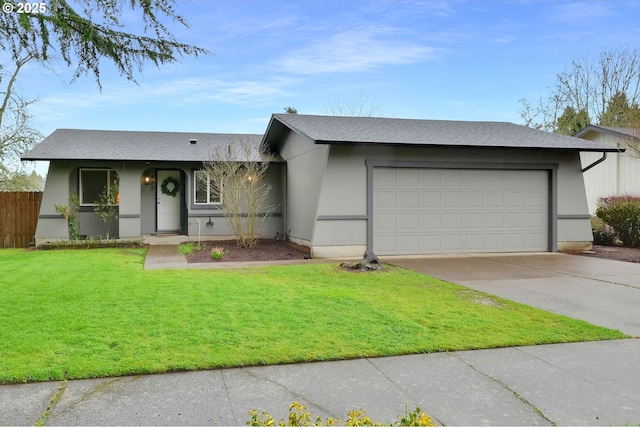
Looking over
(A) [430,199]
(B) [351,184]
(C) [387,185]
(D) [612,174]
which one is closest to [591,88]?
(D) [612,174]

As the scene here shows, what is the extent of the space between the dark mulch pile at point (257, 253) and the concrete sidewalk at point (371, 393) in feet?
24.7

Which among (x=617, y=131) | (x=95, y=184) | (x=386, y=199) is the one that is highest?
(x=617, y=131)

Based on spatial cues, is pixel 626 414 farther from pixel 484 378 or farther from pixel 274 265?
pixel 274 265

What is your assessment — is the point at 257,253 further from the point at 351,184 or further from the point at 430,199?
the point at 430,199

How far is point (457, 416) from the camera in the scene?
3.14 m

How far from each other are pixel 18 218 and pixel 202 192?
5739mm

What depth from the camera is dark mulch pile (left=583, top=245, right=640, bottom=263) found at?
1165cm

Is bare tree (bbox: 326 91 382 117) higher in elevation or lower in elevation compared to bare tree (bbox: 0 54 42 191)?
higher

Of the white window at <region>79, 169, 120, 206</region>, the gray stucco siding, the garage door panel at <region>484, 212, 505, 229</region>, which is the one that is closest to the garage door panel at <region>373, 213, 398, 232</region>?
the gray stucco siding

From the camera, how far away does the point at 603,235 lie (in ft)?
48.8

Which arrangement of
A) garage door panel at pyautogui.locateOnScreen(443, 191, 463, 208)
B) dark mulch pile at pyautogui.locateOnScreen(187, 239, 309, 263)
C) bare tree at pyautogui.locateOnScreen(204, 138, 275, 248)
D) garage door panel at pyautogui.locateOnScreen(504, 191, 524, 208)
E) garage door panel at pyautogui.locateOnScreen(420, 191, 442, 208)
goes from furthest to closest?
bare tree at pyautogui.locateOnScreen(204, 138, 275, 248) → garage door panel at pyautogui.locateOnScreen(504, 191, 524, 208) → garage door panel at pyautogui.locateOnScreen(443, 191, 463, 208) → garage door panel at pyautogui.locateOnScreen(420, 191, 442, 208) → dark mulch pile at pyautogui.locateOnScreen(187, 239, 309, 263)

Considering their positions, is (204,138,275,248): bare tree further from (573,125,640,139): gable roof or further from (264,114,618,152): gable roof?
(573,125,640,139): gable roof

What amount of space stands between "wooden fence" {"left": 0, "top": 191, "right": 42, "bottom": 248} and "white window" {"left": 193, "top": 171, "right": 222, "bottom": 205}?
4.80 metres

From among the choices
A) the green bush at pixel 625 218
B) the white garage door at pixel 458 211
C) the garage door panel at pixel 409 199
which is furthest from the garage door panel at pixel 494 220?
the green bush at pixel 625 218
